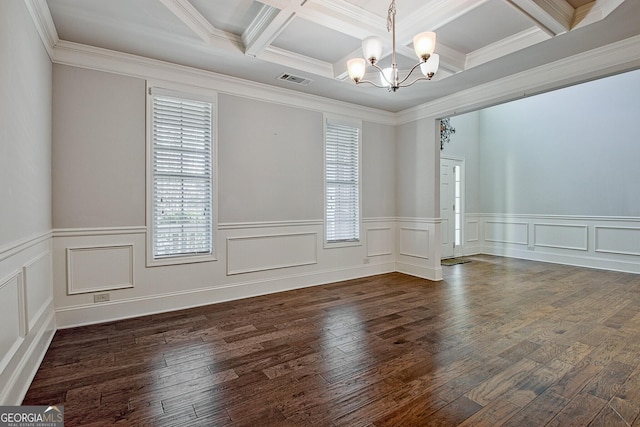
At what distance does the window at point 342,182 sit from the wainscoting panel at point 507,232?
4.33 metres

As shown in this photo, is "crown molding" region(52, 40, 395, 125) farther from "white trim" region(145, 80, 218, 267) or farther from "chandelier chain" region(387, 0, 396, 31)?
"chandelier chain" region(387, 0, 396, 31)

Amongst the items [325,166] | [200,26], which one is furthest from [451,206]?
[200,26]

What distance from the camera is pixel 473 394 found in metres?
2.01

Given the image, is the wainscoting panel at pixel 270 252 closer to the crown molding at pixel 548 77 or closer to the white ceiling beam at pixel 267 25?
the white ceiling beam at pixel 267 25

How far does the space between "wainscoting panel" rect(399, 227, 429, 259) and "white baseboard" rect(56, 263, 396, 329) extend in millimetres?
1025

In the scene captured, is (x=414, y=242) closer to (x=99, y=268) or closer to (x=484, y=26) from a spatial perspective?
(x=484, y=26)

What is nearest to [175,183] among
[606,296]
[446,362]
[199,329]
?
[199,329]

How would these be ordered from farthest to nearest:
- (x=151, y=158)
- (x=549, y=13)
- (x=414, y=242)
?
1. (x=414, y=242)
2. (x=151, y=158)
3. (x=549, y=13)

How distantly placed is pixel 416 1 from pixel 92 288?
4.17m

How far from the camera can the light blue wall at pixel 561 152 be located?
18.6 feet

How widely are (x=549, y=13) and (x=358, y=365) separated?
10.9ft

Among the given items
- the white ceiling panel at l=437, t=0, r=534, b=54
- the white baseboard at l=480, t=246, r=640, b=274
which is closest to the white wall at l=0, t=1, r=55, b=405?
the white ceiling panel at l=437, t=0, r=534, b=54

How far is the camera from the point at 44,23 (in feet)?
8.60

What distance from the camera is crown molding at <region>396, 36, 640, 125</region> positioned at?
3.15 metres
